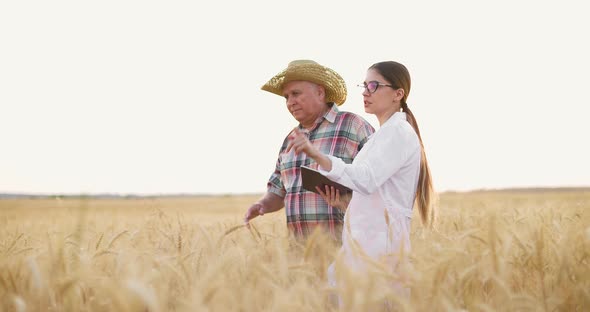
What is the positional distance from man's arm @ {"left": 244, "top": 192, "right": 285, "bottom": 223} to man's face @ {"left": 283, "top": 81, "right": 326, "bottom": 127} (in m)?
0.60

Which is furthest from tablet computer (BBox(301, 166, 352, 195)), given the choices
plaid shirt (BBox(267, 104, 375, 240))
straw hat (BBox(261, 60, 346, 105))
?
straw hat (BBox(261, 60, 346, 105))

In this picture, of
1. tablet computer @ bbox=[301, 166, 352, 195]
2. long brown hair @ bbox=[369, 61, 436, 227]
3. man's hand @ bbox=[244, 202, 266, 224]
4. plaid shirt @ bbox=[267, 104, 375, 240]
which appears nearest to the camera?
tablet computer @ bbox=[301, 166, 352, 195]

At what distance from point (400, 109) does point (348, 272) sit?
3.78 feet

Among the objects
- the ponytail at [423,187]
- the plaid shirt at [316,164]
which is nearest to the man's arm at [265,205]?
the plaid shirt at [316,164]

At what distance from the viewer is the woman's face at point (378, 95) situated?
2.13 meters

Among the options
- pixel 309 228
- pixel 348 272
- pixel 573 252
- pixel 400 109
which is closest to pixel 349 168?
pixel 400 109

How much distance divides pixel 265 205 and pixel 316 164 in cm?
57

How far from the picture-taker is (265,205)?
10.8 feet

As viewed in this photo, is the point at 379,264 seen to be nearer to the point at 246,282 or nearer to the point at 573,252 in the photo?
the point at 246,282

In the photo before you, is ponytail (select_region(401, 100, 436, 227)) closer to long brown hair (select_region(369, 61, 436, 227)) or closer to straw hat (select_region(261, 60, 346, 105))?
long brown hair (select_region(369, 61, 436, 227))

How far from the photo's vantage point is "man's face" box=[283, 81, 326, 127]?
9.72ft

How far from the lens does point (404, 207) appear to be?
205cm

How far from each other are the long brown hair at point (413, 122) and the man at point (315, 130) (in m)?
0.74

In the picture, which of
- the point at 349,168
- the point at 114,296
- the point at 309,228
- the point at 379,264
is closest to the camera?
the point at 114,296
